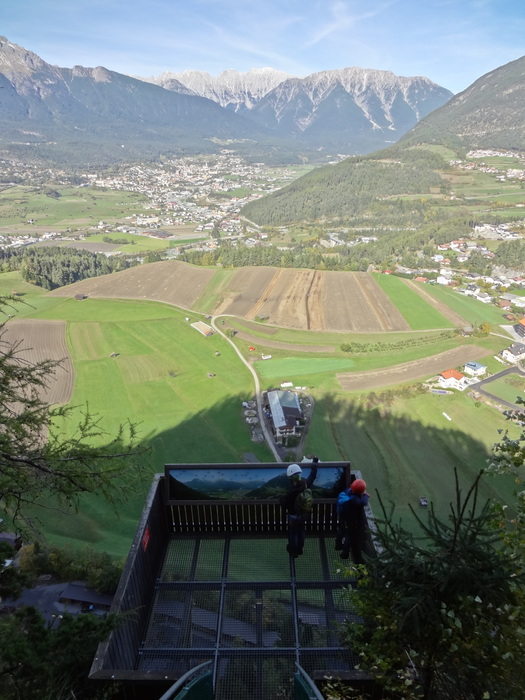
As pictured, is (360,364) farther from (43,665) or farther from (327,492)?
(43,665)

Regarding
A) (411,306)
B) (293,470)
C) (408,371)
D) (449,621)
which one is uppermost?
(449,621)

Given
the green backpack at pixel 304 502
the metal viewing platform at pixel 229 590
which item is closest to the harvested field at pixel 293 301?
the metal viewing platform at pixel 229 590

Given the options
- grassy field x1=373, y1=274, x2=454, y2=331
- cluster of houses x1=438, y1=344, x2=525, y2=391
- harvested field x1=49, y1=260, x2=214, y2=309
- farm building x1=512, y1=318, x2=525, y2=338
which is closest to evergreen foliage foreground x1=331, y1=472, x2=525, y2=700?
cluster of houses x1=438, y1=344, x2=525, y2=391

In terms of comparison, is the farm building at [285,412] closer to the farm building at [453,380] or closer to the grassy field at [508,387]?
the farm building at [453,380]

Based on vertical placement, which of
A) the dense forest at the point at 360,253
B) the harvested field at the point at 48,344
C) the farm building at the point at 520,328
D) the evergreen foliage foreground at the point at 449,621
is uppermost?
the evergreen foliage foreground at the point at 449,621

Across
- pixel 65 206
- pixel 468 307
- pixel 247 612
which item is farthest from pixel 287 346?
pixel 65 206

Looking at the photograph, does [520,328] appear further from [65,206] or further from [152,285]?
[65,206]

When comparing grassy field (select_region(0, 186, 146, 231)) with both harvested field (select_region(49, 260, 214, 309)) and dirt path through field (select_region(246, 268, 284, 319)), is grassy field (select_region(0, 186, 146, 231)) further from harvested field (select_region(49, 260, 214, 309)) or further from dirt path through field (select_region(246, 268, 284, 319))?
dirt path through field (select_region(246, 268, 284, 319))
